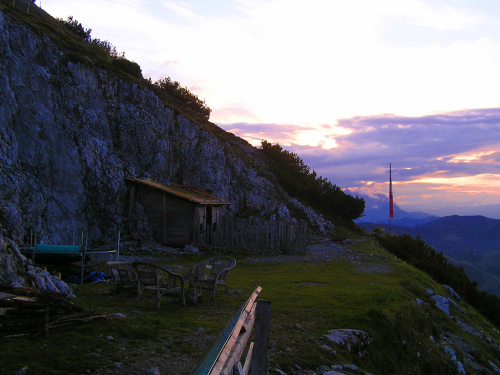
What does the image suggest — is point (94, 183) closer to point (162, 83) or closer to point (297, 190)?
point (297, 190)

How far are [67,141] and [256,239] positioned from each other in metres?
12.0

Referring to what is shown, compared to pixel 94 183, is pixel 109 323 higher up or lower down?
lower down

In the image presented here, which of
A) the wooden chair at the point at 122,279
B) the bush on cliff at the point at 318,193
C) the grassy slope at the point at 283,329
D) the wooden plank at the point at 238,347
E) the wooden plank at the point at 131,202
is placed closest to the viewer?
the wooden plank at the point at 238,347

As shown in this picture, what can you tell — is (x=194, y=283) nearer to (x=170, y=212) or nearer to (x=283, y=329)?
(x=283, y=329)

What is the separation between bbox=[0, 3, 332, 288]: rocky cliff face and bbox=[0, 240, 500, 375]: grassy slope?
9424 mm

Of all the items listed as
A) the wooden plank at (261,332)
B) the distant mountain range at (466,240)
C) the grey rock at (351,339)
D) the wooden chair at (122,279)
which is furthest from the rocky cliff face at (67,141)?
the distant mountain range at (466,240)

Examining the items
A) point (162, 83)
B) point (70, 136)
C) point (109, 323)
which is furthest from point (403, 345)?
point (162, 83)

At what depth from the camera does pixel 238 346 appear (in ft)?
10.6

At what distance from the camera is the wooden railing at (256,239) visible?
2227 centimetres

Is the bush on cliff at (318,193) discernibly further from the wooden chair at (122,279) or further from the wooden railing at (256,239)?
the wooden chair at (122,279)

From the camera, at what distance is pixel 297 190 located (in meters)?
42.4

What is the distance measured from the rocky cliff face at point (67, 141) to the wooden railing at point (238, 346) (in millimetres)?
13240

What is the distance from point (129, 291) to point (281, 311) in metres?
4.00

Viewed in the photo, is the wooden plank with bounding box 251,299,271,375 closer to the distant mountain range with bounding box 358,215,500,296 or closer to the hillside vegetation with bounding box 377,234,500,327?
the hillside vegetation with bounding box 377,234,500,327
